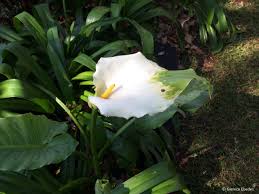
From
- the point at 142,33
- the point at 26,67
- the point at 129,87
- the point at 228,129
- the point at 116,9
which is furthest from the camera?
the point at 116,9

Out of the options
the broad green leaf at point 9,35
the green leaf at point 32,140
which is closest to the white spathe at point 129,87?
the green leaf at point 32,140

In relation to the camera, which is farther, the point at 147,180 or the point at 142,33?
the point at 142,33

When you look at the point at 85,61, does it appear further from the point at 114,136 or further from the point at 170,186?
the point at 170,186

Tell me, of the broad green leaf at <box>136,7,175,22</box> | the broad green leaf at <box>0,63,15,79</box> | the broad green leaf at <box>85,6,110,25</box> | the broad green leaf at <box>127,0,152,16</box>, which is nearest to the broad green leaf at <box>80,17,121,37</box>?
the broad green leaf at <box>85,6,110,25</box>

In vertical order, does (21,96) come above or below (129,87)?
below

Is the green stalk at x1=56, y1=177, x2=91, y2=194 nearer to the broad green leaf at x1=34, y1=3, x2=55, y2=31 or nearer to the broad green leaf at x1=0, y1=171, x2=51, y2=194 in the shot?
the broad green leaf at x1=0, y1=171, x2=51, y2=194

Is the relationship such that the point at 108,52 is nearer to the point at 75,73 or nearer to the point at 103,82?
the point at 75,73

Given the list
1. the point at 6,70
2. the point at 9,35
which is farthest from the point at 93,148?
the point at 9,35
